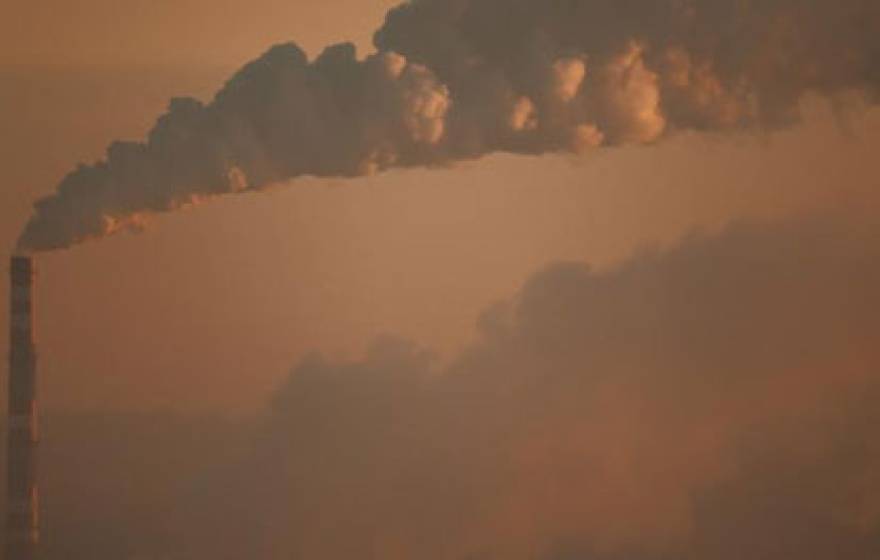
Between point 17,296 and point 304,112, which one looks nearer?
point 304,112

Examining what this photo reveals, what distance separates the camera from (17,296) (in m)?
17.6

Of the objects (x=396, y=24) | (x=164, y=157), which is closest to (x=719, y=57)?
(x=396, y=24)

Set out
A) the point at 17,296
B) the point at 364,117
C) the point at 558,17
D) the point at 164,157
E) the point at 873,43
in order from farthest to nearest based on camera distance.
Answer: the point at 17,296 < the point at 164,157 < the point at 364,117 < the point at 558,17 < the point at 873,43

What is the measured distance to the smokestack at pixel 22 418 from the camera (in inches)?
691

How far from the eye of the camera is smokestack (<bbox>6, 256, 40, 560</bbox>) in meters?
17.6

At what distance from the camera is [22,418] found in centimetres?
1773

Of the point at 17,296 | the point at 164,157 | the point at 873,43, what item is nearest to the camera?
the point at 873,43

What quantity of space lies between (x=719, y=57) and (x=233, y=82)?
6.17 meters

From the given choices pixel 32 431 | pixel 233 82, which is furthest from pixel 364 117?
pixel 32 431

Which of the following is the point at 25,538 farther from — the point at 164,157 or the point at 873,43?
the point at 873,43

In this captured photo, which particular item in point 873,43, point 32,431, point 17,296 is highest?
point 873,43

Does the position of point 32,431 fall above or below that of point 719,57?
below

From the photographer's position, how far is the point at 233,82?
15156mm

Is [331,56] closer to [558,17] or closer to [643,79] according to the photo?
[558,17]
